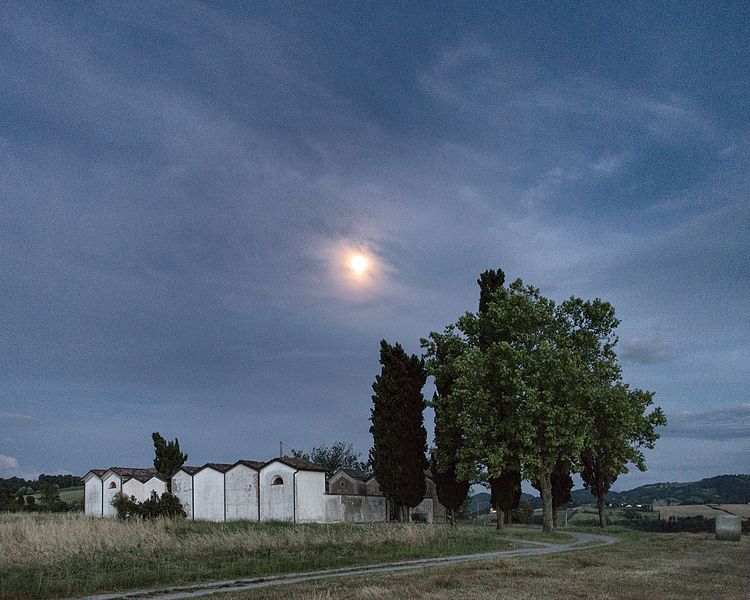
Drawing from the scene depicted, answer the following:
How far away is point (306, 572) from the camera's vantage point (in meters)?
22.7

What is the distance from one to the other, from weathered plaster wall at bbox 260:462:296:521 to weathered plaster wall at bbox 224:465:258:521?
1.04 m

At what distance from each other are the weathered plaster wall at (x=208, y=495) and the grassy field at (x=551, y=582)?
1976 inches

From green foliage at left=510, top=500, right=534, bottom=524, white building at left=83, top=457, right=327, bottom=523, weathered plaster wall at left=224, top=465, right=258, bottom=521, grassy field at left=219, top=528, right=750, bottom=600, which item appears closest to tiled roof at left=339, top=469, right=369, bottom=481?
white building at left=83, top=457, right=327, bottom=523

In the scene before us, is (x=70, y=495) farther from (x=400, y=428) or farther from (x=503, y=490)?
(x=503, y=490)

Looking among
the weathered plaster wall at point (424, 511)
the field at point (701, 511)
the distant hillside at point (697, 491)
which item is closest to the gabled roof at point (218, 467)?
the weathered plaster wall at point (424, 511)

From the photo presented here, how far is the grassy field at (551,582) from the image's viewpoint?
1634 cm

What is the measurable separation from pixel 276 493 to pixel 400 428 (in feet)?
51.2

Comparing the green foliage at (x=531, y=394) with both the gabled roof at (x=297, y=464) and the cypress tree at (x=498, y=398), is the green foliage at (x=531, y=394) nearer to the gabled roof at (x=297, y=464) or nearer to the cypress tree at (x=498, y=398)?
the cypress tree at (x=498, y=398)

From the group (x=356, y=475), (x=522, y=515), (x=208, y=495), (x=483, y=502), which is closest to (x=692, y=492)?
(x=483, y=502)

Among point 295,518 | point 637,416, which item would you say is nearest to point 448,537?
point 637,416

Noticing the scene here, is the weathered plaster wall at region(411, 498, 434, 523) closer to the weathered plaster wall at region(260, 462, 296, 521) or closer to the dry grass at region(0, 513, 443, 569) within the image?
the weathered plaster wall at region(260, 462, 296, 521)

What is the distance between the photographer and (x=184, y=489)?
7506cm

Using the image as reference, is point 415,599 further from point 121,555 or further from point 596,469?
point 596,469

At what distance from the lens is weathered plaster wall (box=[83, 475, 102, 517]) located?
86.9 metres
